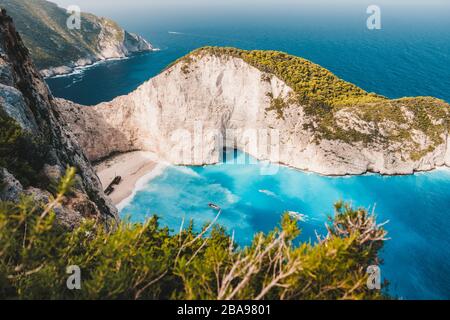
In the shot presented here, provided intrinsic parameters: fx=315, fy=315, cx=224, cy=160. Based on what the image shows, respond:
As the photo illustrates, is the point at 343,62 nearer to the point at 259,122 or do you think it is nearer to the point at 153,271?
the point at 259,122

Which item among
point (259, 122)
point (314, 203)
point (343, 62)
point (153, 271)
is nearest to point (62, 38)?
point (343, 62)

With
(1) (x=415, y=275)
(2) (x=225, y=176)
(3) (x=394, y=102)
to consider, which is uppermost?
(3) (x=394, y=102)

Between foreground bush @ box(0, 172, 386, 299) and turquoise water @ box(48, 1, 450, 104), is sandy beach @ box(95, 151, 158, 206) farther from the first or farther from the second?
foreground bush @ box(0, 172, 386, 299)

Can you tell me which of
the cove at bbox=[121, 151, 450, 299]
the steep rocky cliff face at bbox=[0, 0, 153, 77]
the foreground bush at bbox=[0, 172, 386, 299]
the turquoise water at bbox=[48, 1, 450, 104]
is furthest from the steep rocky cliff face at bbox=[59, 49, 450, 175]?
the steep rocky cliff face at bbox=[0, 0, 153, 77]

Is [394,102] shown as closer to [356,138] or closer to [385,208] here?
[356,138]

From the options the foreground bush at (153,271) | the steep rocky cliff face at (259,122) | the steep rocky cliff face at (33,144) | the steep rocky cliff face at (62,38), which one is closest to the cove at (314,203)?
the steep rocky cliff face at (259,122)

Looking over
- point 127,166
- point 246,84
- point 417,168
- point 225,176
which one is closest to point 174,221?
point 225,176
